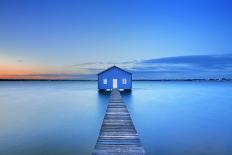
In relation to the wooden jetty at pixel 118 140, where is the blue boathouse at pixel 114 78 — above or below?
above

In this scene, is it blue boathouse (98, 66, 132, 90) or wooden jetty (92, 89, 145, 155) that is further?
blue boathouse (98, 66, 132, 90)

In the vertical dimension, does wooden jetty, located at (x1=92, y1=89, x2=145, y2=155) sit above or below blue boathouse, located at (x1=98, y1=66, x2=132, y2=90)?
below

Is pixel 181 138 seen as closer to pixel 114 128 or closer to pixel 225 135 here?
pixel 225 135

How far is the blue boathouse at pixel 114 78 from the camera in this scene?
3609cm

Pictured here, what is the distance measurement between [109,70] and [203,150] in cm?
2628

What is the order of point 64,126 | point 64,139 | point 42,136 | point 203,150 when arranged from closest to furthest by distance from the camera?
point 203,150 < point 64,139 < point 42,136 < point 64,126

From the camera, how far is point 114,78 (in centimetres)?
3666

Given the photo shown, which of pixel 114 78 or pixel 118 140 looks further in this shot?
pixel 114 78

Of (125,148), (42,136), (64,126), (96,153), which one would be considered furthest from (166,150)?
(64,126)

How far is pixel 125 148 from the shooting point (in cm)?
708

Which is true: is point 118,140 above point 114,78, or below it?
below

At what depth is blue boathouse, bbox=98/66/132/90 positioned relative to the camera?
3609cm

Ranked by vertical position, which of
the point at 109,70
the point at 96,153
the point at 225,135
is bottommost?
the point at 225,135

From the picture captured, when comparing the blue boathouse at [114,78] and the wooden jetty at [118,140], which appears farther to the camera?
the blue boathouse at [114,78]
